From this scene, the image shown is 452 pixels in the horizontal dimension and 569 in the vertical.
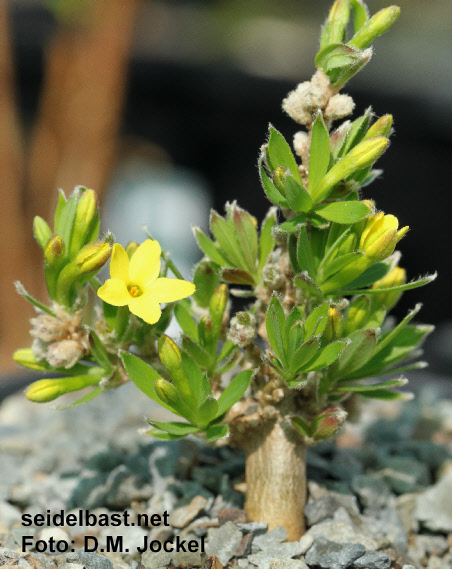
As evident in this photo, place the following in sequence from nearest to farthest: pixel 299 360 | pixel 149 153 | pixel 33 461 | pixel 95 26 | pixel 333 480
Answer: pixel 299 360, pixel 333 480, pixel 33 461, pixel 95 26, pixel 149 153

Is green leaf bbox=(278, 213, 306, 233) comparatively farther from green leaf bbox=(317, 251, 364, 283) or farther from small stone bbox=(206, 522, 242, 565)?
small stone bbox=(206, 522, 242, 565)

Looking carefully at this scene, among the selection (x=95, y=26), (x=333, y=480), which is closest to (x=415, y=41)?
(x=95, y=26)

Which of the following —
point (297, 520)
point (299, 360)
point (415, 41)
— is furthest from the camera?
point (415, 41)

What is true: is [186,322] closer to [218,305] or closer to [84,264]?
Answer: [218,305]

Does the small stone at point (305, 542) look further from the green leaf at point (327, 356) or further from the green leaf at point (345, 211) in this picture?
the green leaf at point (345, 211)

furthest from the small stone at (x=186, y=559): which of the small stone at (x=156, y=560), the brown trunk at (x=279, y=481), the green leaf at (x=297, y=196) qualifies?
the green leaf at (x=297, y=196)

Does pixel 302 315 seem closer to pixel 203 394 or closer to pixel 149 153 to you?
pixel 203 394

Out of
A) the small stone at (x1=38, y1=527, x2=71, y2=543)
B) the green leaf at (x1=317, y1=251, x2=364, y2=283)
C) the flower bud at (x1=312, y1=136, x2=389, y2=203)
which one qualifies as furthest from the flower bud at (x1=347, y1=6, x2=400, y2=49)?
the small stone at (x1=38, y1=527, x2=71, y2=543)

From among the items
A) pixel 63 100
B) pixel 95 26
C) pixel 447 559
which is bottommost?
pixel 447 559
